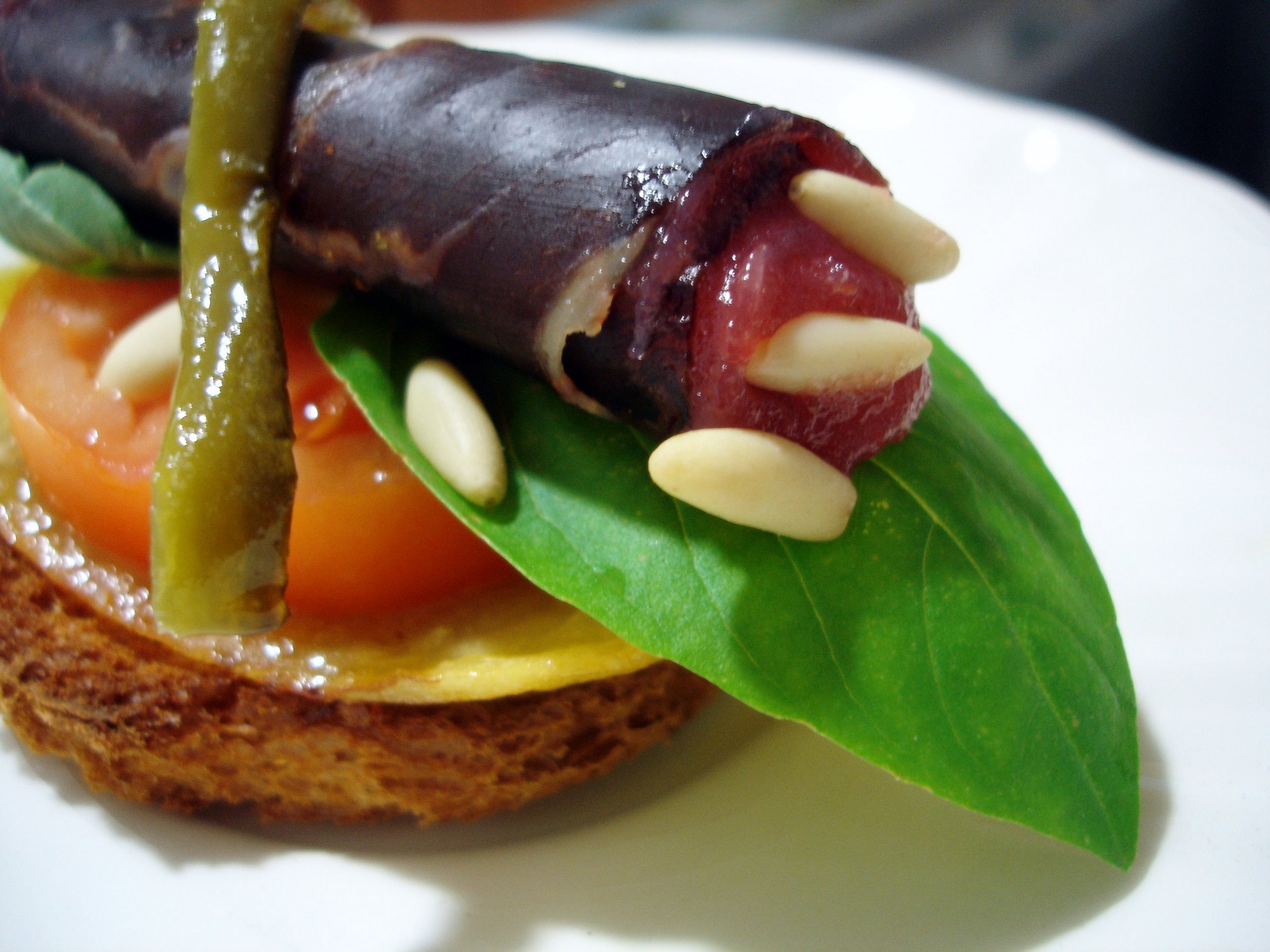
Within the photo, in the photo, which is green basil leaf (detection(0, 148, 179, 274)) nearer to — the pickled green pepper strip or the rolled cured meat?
the rolled cured meat

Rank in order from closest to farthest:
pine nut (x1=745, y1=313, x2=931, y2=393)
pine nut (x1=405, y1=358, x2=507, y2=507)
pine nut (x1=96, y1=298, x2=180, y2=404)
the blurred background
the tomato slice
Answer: pine nut (x1=745, y1=313, x2=931, y2=393) < pine nut (x1=405, y1=358, x2=507, y2=507) < the tomato slice < pine nut (x1=96, y1=298, x2=180, y2=404) < the blurred background

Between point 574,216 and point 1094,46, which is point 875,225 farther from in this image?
point 1094,46

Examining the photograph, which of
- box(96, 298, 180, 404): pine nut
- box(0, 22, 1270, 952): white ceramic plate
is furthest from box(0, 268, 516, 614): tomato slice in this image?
box(0, 22, 1270, 952): white ceramic plate

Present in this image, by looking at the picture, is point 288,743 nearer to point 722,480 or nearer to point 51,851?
point 51,851

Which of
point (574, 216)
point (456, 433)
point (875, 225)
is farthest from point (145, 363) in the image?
point (875, 225)

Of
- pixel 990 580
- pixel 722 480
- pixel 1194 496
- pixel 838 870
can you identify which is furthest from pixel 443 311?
pixel 1194 496

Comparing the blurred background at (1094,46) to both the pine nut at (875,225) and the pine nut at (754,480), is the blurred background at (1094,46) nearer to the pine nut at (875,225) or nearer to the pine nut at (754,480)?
the pine nut at (875,225)
